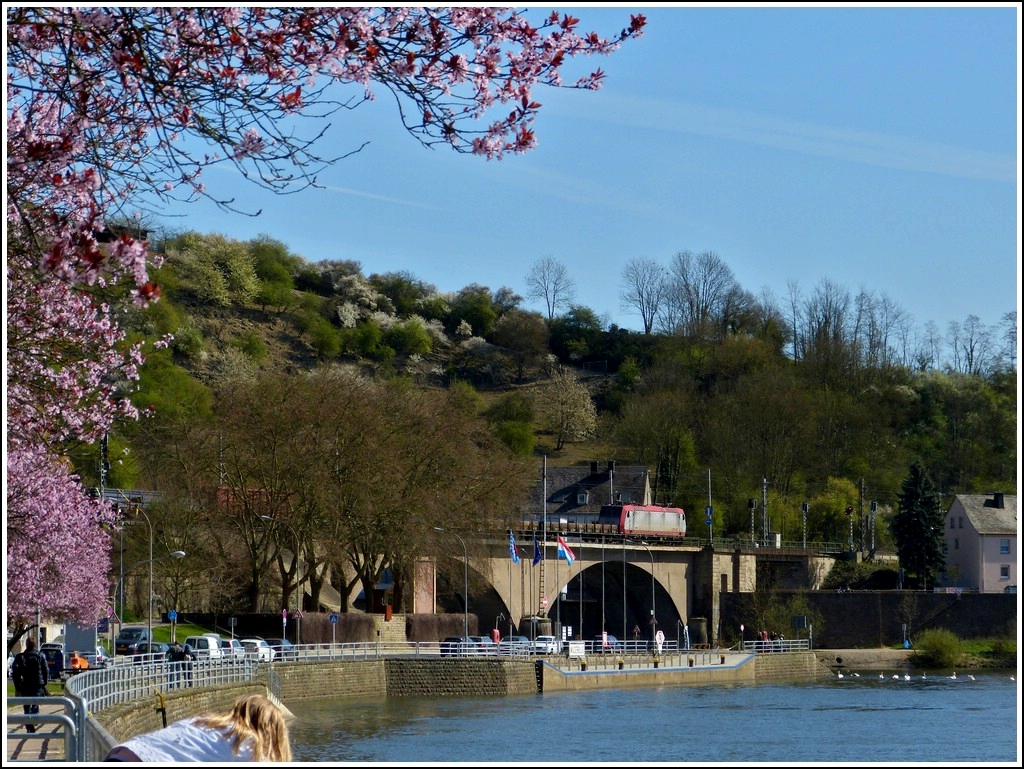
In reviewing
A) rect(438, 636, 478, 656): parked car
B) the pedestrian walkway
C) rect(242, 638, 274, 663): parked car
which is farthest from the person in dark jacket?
rect(438, 636, 478, 656): parked car

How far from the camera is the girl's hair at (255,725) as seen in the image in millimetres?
5992

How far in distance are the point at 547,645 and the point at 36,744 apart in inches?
1581

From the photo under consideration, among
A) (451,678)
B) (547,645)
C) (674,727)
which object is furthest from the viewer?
(547,645)

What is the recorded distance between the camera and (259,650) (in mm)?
47031

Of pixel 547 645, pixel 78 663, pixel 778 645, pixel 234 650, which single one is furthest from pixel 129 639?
pixel 778 645

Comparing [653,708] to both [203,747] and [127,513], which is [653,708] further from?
[203,747]

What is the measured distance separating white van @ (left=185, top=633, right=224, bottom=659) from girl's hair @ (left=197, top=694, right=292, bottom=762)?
40275 mm

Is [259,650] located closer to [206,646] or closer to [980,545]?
[206,646]

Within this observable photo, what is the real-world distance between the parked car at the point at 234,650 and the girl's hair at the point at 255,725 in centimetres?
3923

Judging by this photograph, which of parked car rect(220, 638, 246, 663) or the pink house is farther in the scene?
the pink house

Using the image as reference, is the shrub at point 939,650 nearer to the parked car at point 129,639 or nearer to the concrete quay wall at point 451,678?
the concrete quay wall at point 451,678

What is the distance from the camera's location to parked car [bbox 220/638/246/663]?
44.6 metres

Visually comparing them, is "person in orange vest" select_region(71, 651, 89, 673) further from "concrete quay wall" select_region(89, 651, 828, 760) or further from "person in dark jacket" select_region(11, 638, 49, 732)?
"person in dark jacket" select_region(11, 638, 49, 732)

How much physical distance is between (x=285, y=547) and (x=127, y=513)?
6.49 m
